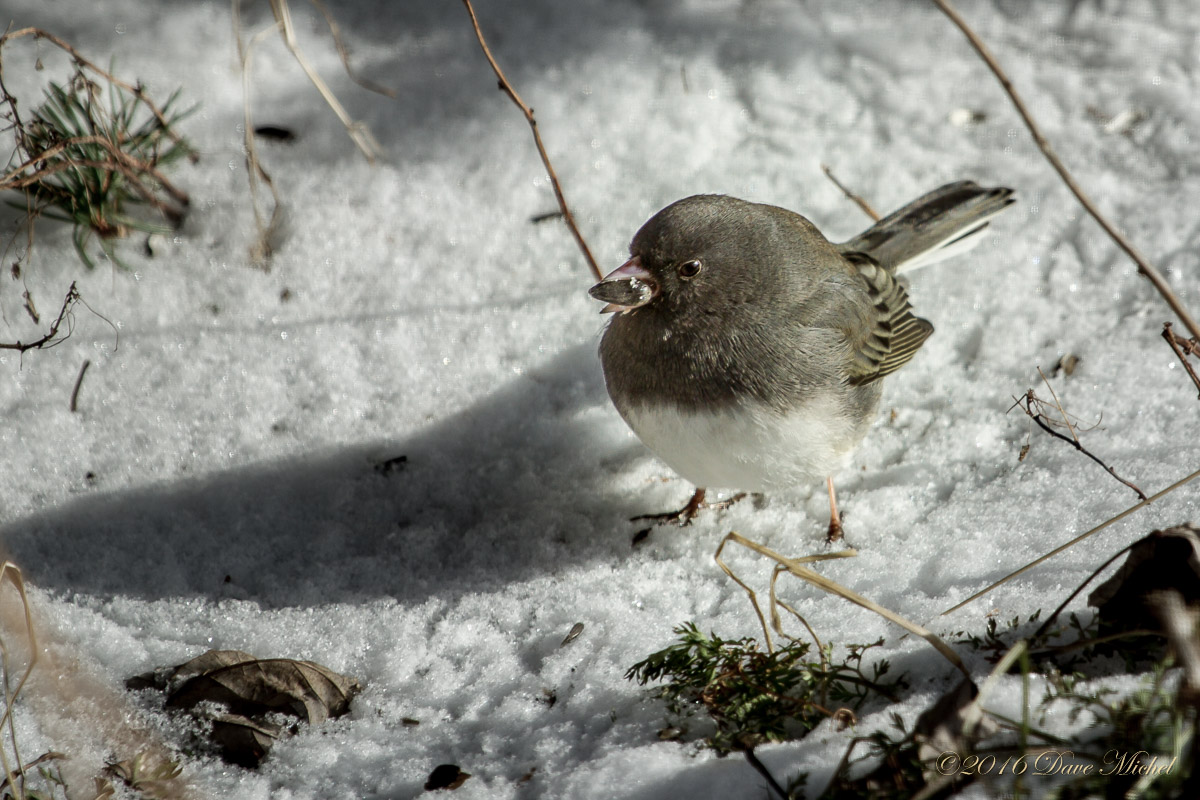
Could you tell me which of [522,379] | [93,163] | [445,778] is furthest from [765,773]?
A: [93,163]

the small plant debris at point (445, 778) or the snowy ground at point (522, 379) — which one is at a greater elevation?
the snowy ground at point (522, 379)

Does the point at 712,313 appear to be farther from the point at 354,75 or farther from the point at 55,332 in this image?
the point at 354,75

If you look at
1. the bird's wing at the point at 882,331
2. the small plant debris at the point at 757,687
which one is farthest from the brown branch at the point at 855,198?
the small plant debris at the point at 757,687

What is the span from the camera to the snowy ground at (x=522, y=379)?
8.06 ft

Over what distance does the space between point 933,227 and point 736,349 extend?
124 centimetres

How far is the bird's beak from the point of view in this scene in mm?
2684

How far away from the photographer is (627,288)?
270cm

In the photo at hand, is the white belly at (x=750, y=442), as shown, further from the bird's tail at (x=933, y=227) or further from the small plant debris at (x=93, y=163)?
the small plant debris at (x=93, y=163)

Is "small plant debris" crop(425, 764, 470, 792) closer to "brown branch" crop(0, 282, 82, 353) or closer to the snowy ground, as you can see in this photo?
the snowy ground

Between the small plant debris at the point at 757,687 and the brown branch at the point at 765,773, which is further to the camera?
the small plant debris at the point at 757,687

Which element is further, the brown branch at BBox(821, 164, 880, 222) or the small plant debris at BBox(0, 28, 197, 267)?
the brown branch at BBox(821, 164, 880, 222)

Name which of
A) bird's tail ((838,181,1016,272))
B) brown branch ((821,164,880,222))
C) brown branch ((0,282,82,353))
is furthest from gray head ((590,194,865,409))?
brown branch ((0,282,82,353))

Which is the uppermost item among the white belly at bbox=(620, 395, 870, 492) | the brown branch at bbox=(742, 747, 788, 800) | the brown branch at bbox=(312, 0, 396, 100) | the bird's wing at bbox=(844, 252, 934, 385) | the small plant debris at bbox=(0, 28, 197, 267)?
the brown branch at bbox=(312, 0, 396, 100)

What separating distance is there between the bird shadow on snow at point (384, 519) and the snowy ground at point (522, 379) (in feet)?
0.04
